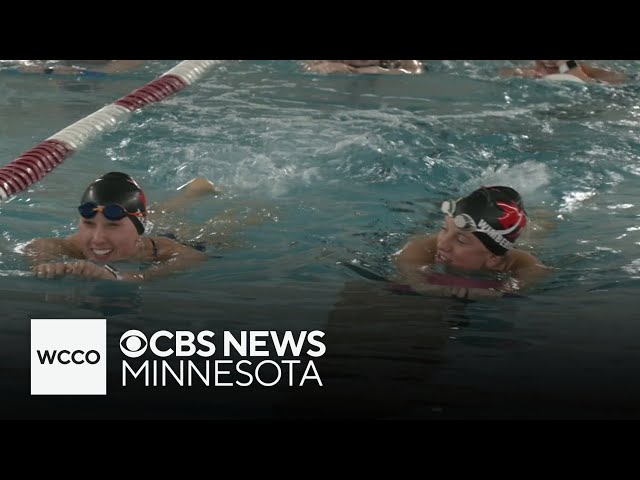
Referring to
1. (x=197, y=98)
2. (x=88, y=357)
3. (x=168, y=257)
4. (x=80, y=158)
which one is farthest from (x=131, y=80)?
(x=88, y=357)

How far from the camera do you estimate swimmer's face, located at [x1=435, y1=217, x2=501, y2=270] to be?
4.91 metres

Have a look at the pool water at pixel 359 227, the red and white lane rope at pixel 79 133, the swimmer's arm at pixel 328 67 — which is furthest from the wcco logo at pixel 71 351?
the swimmer's arm at pixel 328 67

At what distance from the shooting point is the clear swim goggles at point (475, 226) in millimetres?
4895

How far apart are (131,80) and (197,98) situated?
4.60 feet

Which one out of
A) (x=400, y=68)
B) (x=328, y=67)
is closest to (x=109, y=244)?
(x=328, y=67)

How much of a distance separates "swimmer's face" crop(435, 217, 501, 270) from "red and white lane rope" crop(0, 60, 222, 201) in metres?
2.84

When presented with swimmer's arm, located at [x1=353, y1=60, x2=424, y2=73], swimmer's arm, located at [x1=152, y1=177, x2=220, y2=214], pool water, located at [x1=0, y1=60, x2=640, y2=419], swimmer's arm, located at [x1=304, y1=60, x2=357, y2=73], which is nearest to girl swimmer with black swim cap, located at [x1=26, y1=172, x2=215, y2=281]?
pool water, located at [x1=0, y1=60, x2=640, y2=419]

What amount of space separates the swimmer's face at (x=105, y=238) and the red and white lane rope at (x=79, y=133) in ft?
4.81

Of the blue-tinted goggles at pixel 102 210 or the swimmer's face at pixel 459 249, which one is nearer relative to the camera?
the blue-tinted goggles at pixel 102 210

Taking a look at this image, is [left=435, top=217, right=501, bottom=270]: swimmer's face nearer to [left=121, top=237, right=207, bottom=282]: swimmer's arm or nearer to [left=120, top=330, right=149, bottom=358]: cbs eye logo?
[left=121, top=237, right=207, bottom=282]: swimmer's arm

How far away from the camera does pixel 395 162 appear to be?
23.5ft

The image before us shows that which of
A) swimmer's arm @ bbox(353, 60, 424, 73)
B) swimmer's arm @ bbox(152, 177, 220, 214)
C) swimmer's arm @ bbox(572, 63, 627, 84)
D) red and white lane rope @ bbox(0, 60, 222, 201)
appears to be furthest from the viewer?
swimmer's arm @ bbox(353, 60, 424, 73)

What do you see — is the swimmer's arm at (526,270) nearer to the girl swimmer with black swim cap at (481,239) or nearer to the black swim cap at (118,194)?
the girl swimmer with black swim cap at (481,239)

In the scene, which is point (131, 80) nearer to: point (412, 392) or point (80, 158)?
point (80, 158)
